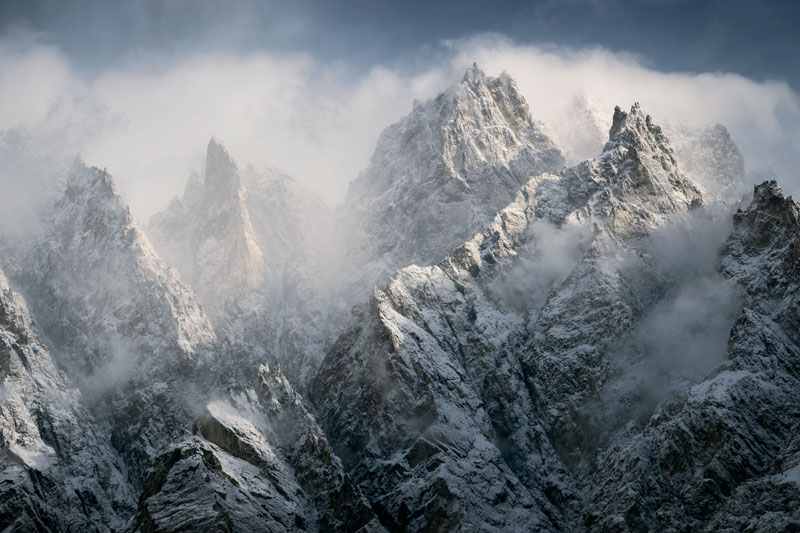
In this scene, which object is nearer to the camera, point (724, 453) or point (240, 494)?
point (724, 453)

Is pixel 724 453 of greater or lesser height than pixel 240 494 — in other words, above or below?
below

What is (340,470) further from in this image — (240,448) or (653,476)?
(653,476)

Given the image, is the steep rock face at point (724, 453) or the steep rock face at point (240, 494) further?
the steep rock face at point (240, 494)

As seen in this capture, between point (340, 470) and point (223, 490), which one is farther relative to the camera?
point (340, 470)

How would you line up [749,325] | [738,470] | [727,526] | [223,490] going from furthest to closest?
[749,325]
[223,490]
[738,470]
[727,526]

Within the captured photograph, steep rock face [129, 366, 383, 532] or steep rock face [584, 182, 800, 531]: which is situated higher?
steep rock face [129, 366, 383, 532]

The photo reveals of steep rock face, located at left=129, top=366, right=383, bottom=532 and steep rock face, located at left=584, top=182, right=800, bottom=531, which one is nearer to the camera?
steep rock face, located at left=584, top=182, right=800, bottom=531

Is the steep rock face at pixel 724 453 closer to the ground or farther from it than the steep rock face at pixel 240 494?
closer to the ground

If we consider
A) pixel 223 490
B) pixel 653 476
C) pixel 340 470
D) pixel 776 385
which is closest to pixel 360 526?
pixel 340 470
